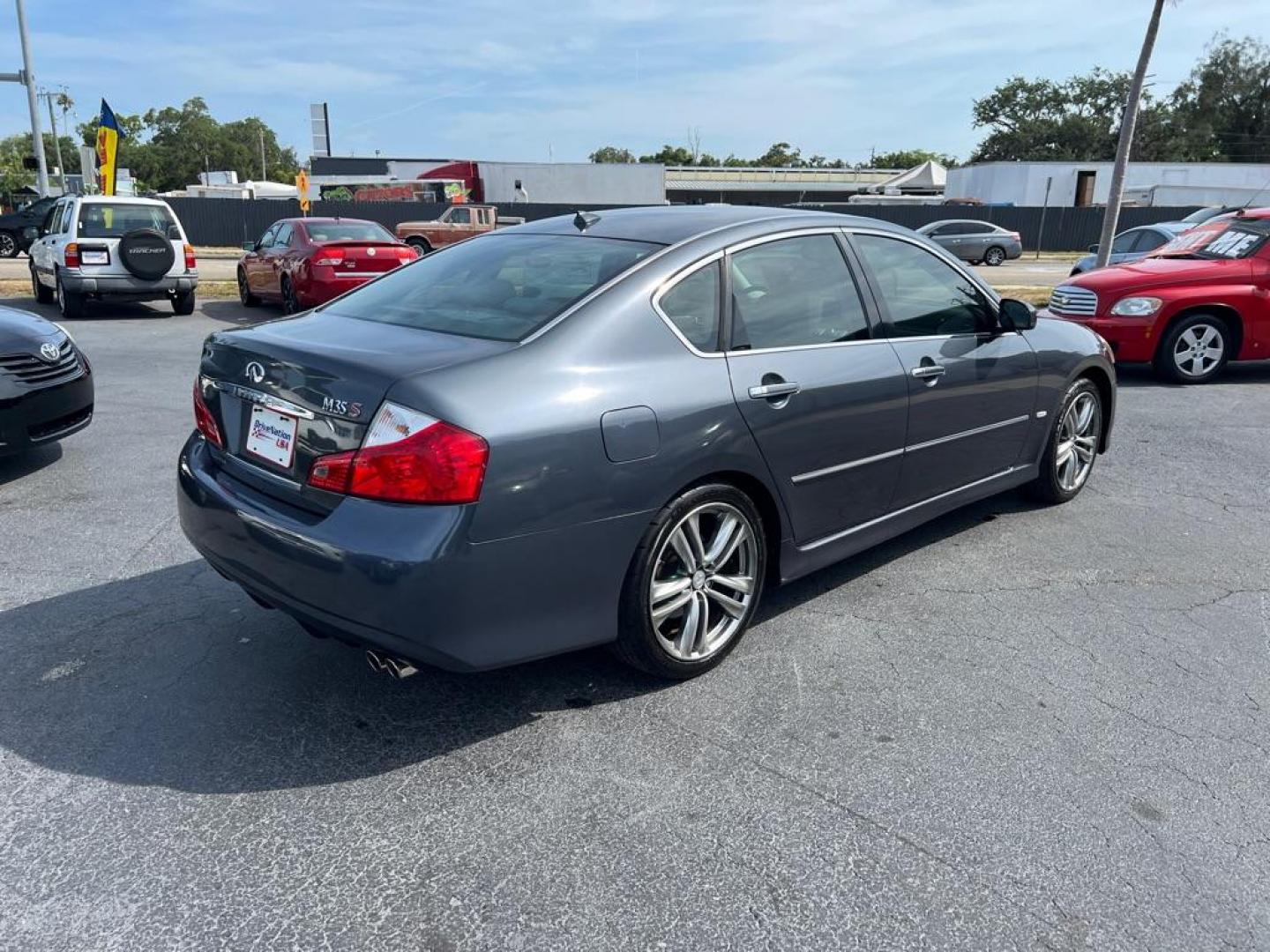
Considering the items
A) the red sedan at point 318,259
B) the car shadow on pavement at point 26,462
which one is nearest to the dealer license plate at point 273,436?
the car shadow on pavement at point 26,462

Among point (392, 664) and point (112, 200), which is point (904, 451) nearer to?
point (392, 664)

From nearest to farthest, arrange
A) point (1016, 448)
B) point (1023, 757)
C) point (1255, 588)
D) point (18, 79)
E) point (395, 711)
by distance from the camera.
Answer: point (1023, 757)
point (395, 711)
point (1255, 588)
point (1016, 448)
point (18, 79)

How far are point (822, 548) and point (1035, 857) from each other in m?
1.52

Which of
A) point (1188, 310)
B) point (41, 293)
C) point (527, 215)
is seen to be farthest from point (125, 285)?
point (527, 215)

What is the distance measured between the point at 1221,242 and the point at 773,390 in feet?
27.9

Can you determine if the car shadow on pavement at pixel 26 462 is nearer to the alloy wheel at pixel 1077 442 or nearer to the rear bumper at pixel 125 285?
the alloy wheel at pixel 1077 442

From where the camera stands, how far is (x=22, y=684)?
3273 mm

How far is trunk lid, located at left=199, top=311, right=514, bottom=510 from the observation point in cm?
276

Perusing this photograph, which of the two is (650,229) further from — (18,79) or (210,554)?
(18,79)

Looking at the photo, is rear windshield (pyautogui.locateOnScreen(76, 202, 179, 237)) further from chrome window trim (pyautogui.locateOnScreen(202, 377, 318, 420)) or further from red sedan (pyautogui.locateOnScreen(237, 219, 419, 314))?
chrome window trim (pyautogui.locateOnScreen(202, 377, 318, 420))

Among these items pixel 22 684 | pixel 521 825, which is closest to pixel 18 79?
pixel 22 684

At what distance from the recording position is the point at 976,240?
30.3 m

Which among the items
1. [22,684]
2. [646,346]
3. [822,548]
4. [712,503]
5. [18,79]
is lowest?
[22,684]

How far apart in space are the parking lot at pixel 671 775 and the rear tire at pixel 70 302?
10.3 meters
